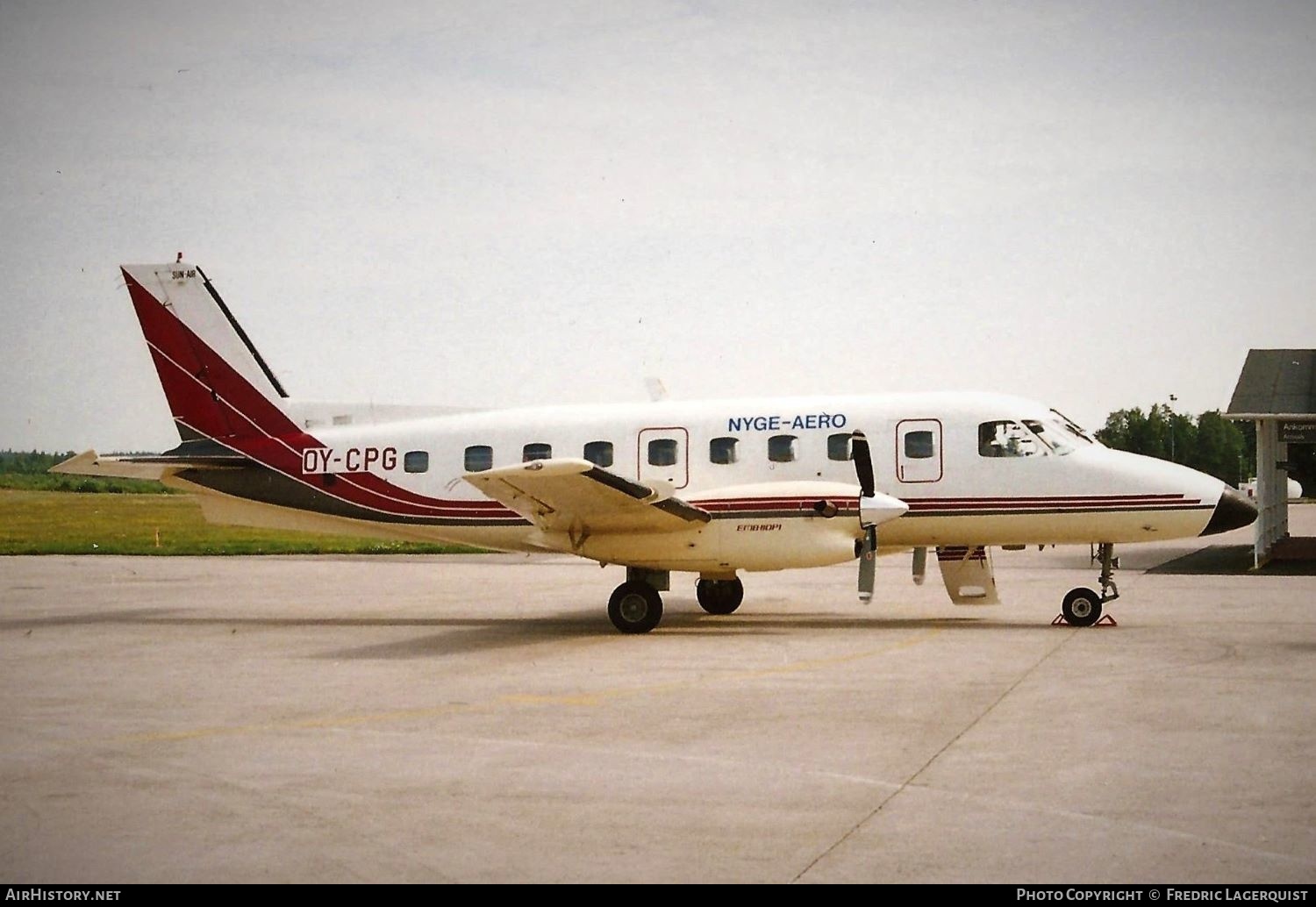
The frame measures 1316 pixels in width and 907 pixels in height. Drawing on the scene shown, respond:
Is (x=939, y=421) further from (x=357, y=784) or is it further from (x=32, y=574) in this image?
(x=32, y=574)

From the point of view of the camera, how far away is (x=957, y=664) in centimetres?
1346

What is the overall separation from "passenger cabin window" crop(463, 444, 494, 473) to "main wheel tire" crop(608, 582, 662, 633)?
10.8 feet

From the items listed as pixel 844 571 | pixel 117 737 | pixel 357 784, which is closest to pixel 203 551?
pixel 844 571

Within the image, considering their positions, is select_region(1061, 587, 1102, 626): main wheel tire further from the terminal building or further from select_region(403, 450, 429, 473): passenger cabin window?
the terminal building

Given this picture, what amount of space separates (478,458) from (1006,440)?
7.72m

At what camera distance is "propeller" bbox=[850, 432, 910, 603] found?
54.2 ft

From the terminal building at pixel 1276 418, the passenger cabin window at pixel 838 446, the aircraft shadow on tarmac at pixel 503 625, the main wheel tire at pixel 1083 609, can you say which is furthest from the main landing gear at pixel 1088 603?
the terminal building at pixel 1276 418

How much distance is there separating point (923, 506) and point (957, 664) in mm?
4291

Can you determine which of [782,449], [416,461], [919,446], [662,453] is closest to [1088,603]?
[919,446]

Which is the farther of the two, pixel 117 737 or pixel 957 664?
pixel 957 664

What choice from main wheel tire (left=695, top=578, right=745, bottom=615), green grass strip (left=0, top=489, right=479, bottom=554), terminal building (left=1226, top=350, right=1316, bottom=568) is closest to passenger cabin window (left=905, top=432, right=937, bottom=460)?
main wheel tire (left=695, top=578, right=745, bottom=615)

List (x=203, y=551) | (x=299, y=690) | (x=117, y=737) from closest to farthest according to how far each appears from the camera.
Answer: (x=117, y=737) → (x=299, y=690) → (x=203, y=551)

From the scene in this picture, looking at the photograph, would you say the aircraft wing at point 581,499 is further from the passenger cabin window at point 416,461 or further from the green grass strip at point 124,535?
the green grass strip at point 124,535

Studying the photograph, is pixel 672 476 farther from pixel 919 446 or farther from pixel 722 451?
pixel 919 446
